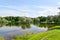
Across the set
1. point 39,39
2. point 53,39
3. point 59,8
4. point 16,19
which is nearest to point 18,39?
point 39,39

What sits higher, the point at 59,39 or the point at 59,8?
the point at 59,8

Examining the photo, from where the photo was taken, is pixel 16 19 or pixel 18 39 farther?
pixel 16 19

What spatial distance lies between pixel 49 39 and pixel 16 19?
129378 millimetres

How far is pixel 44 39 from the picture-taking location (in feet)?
89.8

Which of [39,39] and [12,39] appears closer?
[39,39]

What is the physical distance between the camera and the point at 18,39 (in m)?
33.8

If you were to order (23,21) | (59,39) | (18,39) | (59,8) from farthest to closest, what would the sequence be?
1. (23,21)
2. (59,8)
3. (18,39)
4. (59,39)

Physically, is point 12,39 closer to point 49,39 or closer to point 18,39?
point 18,39

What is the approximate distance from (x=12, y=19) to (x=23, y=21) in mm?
30415

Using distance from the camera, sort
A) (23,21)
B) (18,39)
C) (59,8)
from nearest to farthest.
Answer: (18,39)
(59,8)
(23,21)

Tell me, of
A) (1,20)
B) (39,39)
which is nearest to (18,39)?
(39,39)

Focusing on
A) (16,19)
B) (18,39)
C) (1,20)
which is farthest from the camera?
(16,19)

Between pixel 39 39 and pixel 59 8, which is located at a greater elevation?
pixel 59 8

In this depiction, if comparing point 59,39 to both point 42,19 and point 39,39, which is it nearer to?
point 39,39
